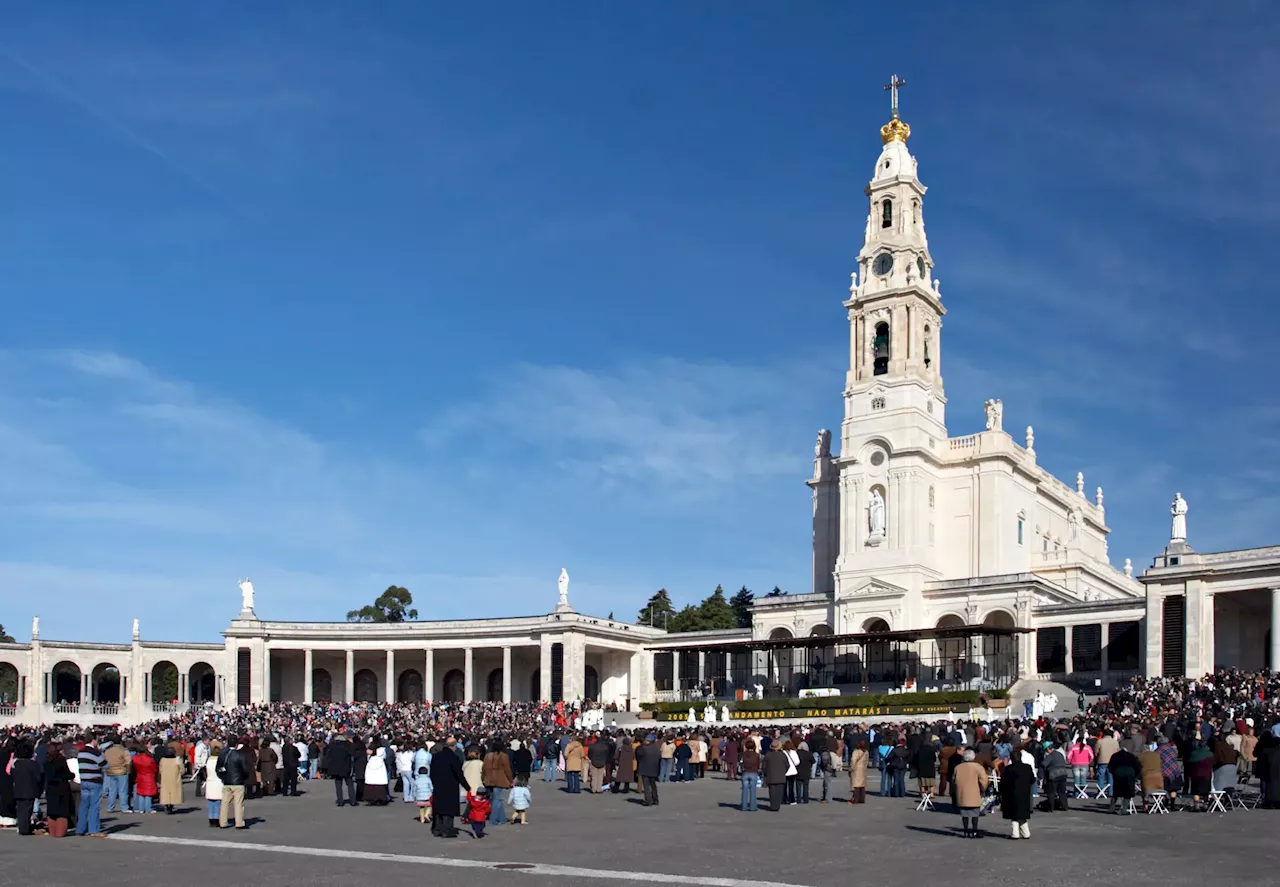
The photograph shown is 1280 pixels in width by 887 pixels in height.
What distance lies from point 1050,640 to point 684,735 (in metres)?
31.0

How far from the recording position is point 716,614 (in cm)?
11544

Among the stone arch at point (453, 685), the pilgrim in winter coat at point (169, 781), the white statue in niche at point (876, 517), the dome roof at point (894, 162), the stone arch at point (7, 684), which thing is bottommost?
the stone arch at point (7, 684)

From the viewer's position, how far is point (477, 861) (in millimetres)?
21109

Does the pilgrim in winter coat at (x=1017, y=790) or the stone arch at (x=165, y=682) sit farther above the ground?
the pilgrim in winter coat at (x=1017, y=790)

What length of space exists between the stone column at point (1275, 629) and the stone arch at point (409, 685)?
53879 millimetres

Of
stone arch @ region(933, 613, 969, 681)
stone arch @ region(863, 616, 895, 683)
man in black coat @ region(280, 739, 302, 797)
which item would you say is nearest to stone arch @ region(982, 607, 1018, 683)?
stone arch @ region(933, 613, 969, 681)

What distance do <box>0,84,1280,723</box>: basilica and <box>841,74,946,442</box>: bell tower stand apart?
115 mm

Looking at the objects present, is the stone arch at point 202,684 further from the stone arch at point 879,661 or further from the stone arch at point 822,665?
the stone arch at point 879,661

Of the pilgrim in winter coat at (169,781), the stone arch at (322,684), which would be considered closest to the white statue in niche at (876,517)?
the stone arch at (322,684)

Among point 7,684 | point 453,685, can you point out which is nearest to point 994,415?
point 453,685

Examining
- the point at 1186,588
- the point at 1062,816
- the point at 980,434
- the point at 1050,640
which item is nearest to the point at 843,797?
the point at 1062,816

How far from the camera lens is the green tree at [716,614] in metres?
114

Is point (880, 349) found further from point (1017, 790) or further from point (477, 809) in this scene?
point (477, 809)

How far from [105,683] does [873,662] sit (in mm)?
54314
